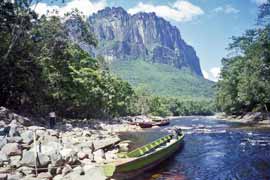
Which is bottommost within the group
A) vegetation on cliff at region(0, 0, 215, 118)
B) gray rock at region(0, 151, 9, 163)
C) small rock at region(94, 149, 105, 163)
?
small rock at region(94, 149, 105, 163)

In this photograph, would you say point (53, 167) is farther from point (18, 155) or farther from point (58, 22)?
point (58, 22)

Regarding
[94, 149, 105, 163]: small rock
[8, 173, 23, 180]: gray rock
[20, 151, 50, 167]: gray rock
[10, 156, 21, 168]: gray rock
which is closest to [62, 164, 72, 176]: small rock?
[20, 151, 50, 167]: gray rock

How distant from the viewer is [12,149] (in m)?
14.7

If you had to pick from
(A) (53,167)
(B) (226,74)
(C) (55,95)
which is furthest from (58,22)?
(B) (226,74)

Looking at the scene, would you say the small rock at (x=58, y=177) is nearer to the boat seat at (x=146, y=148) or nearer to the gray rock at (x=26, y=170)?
the gray rock at (x=26, y=170)

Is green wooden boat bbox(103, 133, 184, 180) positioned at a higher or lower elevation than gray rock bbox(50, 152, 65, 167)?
lower

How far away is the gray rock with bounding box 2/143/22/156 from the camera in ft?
47.7

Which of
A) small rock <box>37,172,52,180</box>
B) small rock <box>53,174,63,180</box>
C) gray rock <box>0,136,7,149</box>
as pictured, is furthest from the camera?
gray rock <box>0,136,7,149</box>

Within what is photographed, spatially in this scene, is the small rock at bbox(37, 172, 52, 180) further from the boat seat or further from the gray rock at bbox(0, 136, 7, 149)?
the boat seat

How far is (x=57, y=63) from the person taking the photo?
4150 cm

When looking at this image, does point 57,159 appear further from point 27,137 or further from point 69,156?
point 27,137

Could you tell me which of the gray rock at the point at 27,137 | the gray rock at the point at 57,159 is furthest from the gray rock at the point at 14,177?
the gray rock at the point at 27,137

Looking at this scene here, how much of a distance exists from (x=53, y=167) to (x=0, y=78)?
21.4m

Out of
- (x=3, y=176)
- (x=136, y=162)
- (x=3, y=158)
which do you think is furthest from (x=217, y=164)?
(x=3, y=176)
